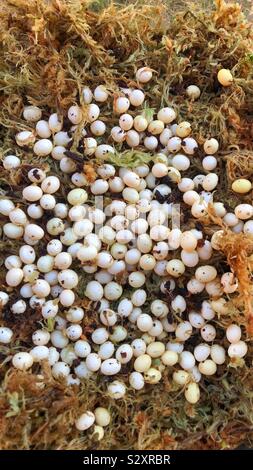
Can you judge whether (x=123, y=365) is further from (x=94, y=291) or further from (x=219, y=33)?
(x=219, y=33)

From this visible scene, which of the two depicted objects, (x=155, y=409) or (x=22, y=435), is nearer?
(x=22, y=435)

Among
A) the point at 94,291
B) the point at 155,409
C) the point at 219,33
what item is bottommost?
the point at 155,409

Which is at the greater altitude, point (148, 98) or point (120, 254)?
point (148, 98)

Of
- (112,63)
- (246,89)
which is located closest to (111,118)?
(112,63)

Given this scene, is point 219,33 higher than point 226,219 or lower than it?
higher

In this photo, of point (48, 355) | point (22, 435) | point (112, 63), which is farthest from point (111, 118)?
point (22, 435)

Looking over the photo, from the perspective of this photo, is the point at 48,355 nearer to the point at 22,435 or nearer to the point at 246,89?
the point at 22,435
